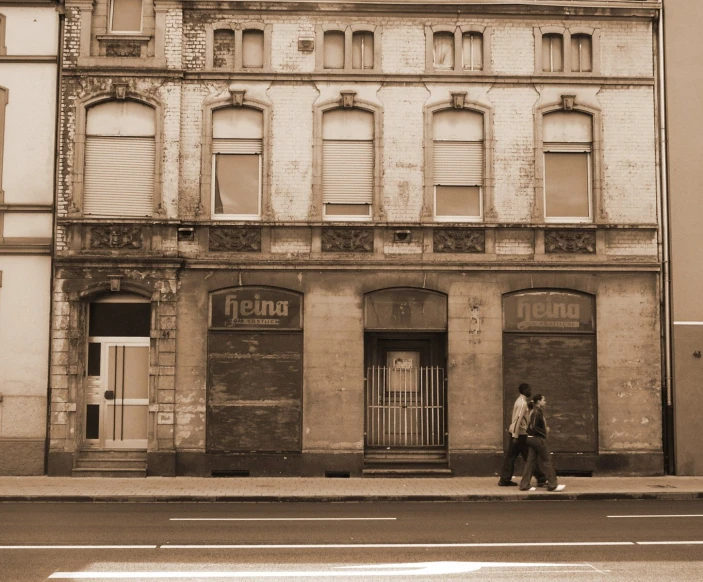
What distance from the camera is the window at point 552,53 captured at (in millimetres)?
19453

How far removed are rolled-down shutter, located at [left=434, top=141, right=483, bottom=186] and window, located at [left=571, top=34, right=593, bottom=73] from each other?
2789 mm

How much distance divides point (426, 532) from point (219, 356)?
27.0ft

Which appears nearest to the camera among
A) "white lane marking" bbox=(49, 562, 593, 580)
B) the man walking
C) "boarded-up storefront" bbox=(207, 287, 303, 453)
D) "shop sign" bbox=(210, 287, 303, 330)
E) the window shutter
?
"white lane marking" bbox=(49, 562, 593, 580)

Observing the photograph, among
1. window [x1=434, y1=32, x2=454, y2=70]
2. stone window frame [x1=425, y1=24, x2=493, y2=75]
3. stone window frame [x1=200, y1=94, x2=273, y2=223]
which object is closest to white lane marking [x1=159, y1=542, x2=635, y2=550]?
stone window frame [x1=200, y1=94, x2=273, y2=223]

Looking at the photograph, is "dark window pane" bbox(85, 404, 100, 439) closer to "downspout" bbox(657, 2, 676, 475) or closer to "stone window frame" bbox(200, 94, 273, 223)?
"stone window frame" bbox(200, 94, 273, 223)

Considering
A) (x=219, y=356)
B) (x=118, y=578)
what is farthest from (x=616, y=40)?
(x=118, y=578)

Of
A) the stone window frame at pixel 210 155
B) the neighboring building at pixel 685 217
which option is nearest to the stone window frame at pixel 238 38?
the stone window frame at pixel 210 155

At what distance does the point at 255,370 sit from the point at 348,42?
7.11 meters

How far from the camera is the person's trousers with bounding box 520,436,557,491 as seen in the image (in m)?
16.2

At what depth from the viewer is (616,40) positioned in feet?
64.0

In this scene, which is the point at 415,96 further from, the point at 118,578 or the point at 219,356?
Result: the point at 118,578

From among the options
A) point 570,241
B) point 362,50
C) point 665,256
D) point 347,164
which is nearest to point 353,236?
point 347,164

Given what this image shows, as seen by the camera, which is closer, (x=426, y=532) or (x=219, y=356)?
(x=426, y=532)

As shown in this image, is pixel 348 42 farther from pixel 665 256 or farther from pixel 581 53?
pixel 665 256
